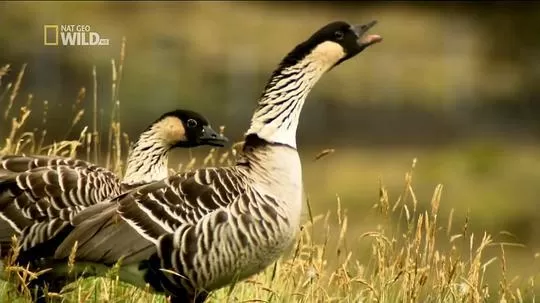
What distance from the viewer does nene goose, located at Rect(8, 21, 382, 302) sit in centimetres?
455

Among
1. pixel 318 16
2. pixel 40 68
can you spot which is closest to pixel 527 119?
pixel 318 16

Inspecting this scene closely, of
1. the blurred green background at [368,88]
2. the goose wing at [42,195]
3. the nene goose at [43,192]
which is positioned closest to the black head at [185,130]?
the nene goose at [43,192]

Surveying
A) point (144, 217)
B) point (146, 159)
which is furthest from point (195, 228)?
point (146, 159)

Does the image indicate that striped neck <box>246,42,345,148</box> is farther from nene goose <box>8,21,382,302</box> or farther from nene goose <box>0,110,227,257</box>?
nene goose <box>0,110,227,257</box>

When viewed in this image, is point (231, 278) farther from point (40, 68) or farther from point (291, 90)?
point (40, 68)

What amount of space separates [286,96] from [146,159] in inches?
32.3

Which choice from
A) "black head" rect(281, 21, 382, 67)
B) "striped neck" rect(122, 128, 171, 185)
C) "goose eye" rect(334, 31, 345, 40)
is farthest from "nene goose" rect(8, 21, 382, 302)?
"striped neck" rect(122, 128, 171, 185)

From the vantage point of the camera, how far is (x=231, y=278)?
4633 millimetres

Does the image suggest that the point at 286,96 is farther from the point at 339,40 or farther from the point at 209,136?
the point at 209,136

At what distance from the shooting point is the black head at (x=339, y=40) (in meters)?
4.91

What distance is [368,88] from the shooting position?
36094 millimetres

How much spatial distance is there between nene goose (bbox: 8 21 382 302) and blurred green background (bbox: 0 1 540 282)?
11.2 m

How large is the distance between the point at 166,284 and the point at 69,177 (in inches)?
24.6

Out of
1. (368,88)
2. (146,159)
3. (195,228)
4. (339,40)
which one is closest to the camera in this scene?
(195,228)
